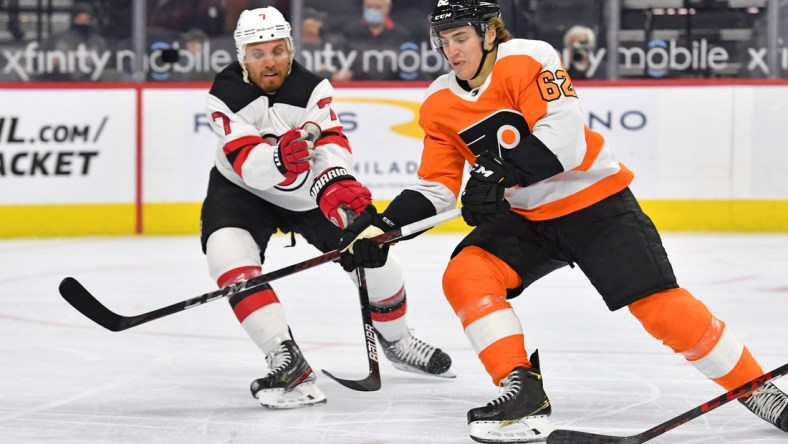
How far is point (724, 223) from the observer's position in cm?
682

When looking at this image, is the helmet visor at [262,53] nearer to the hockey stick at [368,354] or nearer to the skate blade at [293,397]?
the hockey stick at [368,354]

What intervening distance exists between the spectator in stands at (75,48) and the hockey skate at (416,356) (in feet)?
13.2

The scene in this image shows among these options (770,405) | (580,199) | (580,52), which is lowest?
(770,405)

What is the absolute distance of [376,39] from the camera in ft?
23.9

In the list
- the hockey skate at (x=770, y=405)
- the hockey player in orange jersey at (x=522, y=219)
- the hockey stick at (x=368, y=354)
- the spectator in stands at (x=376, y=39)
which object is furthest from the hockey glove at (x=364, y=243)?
the spectator in stands at (x=376, y=39)

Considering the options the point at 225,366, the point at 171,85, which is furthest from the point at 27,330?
the point at 171,85

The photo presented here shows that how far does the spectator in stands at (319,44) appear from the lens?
7180 mm

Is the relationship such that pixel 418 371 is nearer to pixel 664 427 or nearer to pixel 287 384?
pixel 287 384

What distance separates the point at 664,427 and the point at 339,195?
103 cm

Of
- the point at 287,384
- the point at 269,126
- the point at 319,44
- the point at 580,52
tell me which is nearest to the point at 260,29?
the point at 269,126

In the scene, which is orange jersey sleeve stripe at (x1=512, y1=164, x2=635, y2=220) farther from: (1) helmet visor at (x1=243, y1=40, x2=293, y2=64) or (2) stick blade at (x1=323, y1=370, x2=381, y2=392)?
(1) helmet visor at (x1=243, y1=40, x2=293, y2=64)

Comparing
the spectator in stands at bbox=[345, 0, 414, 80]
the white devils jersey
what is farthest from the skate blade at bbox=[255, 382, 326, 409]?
the spectator in stands at bbox=[345, 0, 414, 80]

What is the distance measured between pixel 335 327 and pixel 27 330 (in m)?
0.97

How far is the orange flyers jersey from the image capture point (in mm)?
2670
